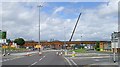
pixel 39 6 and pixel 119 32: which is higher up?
pixel 39 6

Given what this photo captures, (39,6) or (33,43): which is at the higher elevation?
(39,6)

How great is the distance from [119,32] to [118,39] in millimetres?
826

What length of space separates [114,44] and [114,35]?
93cm

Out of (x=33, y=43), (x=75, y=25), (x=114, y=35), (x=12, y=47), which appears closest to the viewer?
(x=114, y=35)

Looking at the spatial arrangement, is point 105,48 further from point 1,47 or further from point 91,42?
point 1,47

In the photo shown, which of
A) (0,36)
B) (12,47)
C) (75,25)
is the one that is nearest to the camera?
(75,25)

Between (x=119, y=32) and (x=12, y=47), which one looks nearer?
(x=119, y=32)

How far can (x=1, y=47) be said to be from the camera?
89.6m

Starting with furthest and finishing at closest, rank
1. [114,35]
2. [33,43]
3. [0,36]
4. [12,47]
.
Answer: [33,43] < [12,47] < [0,36] < [114,35]

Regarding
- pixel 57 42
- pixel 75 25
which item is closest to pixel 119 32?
pixel 75 25

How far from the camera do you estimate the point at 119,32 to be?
92.2 feet

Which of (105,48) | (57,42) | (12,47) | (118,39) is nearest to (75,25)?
(118,39)

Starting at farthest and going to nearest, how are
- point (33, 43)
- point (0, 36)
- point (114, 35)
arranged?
point (33, 43)
point (0, 36)
point (114, 35)

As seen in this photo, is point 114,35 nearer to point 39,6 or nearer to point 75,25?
point 75,25
